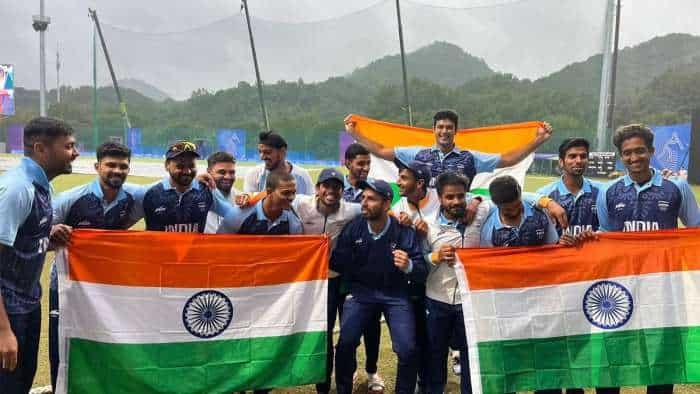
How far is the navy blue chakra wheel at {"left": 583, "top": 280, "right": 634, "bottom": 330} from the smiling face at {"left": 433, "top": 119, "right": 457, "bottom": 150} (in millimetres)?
1937

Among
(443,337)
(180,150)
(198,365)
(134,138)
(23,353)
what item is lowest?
(198,365)

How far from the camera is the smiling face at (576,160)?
184 inches

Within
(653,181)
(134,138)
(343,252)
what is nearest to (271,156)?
(343,252)

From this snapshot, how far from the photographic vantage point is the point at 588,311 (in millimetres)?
4211

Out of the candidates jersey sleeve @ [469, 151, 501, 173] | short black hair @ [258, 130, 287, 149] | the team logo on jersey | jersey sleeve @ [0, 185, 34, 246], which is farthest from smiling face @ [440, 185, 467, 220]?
jersey sleeve @ [0, 185, 34, 246]

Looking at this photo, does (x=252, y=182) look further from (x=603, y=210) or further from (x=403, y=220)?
(x=603, y=210)

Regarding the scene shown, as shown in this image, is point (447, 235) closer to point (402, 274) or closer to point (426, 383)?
point (402, 274)

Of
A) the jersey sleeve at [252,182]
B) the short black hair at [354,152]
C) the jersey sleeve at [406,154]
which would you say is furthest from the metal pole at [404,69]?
the short black hair at [354,152]

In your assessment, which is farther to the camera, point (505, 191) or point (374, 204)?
point (374, 204)

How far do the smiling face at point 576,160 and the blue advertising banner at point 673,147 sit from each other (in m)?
23.9

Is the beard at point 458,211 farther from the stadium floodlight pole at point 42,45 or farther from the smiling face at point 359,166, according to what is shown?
the stadium floodlight pole at point 42,45

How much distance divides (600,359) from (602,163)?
21.5 meters

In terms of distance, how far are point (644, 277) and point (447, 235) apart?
1538 mm

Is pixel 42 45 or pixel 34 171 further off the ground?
pixel 42 45
